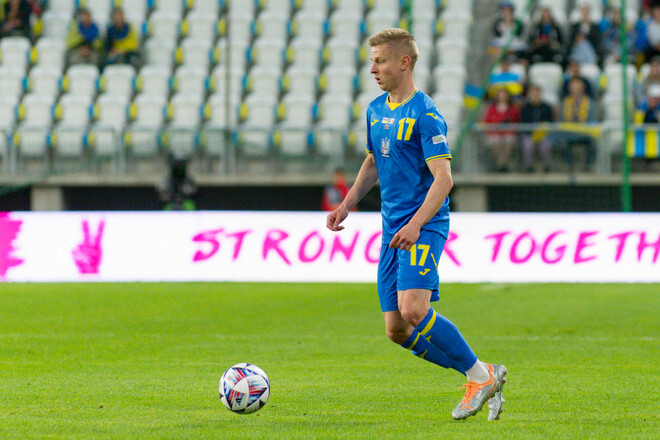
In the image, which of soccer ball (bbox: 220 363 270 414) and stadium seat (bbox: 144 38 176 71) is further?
stadium seat (bbox: 144 38 176 71)

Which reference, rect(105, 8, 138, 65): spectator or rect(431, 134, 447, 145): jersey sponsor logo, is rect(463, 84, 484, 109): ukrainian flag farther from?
rect(431, 134, 447, 145): jersey sponsor logo

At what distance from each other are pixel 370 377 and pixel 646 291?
7.21 meters

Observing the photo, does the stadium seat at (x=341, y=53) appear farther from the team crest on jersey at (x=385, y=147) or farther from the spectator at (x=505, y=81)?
the team crest on jersey at (x=385, y=147)

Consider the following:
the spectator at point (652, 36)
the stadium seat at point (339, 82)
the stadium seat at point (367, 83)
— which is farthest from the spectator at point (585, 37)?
the stadium seat at point (339, 82)

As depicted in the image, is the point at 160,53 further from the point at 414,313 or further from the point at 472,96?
the point at 414,313

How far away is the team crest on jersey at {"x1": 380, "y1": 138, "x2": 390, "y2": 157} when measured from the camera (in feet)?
17.3

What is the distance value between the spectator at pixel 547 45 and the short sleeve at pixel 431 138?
47.8ft

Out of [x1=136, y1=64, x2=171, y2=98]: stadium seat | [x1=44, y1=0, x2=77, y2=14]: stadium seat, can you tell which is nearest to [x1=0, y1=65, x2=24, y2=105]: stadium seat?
[x1=44, y1=0, x2=77, y2=14]: stadium seat

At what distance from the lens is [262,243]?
14.4m

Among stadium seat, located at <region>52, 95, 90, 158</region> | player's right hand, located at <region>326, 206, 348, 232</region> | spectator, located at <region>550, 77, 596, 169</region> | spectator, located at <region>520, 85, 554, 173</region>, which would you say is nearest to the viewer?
player's right hand, located at <region>326, 206, 348, 232</region>

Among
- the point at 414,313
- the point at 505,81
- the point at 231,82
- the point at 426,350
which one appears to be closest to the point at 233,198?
the point at 231,82

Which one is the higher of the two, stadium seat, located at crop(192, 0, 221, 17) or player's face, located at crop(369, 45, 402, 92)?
stadium seat, located at crop(192, 0, 221, 17)

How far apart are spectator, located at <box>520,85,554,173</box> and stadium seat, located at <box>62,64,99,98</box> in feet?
25.6

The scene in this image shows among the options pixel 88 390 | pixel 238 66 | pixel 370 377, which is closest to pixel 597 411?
pixel 370 377
